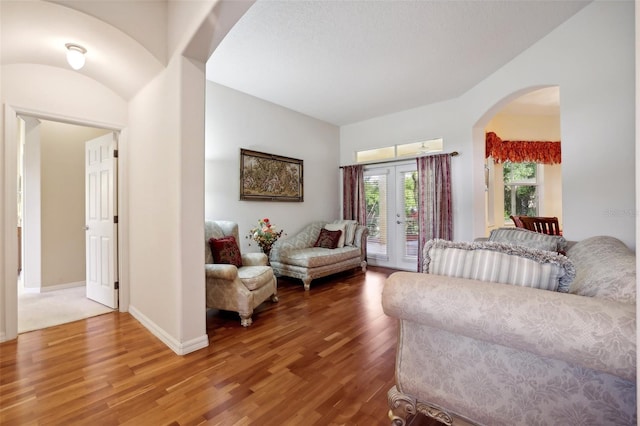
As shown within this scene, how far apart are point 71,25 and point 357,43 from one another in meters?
2.44

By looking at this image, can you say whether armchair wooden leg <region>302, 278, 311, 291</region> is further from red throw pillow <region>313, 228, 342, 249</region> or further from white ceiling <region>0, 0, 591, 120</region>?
white ceiling <region>0, 0, 591, 120</region>

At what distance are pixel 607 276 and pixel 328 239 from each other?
3717 millimetres

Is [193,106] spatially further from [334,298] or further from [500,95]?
[500,95]

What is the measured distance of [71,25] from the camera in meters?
1.94

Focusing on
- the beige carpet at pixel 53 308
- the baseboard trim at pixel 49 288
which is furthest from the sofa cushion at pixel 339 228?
the baseboard trim at pixel 49 288

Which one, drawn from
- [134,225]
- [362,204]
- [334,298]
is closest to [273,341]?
[334,298]

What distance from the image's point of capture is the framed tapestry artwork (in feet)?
13.8

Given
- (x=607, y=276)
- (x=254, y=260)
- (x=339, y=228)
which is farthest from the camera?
(x=339, y=228)

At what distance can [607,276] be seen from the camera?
44.6 inches

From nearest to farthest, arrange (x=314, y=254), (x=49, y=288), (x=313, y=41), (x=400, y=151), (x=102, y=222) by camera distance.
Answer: (x=313, y=41) < (x=102, y=222) < (x=49, y=288) < (x=314, y=254) < (x=400, y=151)

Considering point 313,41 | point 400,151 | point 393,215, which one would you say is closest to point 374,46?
point 313,41

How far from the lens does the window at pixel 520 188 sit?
586 centimetres

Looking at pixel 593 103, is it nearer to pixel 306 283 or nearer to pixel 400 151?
pixel 400 151

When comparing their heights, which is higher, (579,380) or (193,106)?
(193,106)
